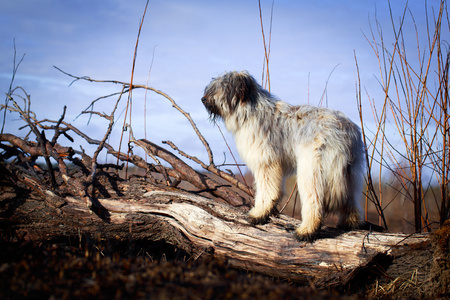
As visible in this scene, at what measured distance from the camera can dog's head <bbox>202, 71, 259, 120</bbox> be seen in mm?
4949

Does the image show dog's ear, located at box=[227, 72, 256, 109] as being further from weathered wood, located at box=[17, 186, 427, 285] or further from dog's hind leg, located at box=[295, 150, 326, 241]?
weathered wood, located at box=[17, 186, 427, 285]

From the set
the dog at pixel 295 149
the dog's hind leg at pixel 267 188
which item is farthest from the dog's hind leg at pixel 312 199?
the dog's hind leg at pixel 267 188

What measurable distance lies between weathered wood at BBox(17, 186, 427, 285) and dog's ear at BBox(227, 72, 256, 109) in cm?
146

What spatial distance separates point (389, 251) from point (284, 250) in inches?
46.1

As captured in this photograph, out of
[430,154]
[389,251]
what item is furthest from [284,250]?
[430,154]

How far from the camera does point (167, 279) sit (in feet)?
9.01

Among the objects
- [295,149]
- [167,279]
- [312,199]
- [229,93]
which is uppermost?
[229,93]

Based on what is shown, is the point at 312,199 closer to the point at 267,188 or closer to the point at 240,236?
the point at 267,188

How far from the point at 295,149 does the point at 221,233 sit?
1.44 metres

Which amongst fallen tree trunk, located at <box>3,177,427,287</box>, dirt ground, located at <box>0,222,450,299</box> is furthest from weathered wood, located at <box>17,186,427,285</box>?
dirt ground, located at <box>0,222,450,299</box>

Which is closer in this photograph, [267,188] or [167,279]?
[167,279]

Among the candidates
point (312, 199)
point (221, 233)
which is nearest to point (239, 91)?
point (312, 199)

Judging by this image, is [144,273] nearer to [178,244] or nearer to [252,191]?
[178,244]

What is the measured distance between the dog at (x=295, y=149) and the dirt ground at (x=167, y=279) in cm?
89
